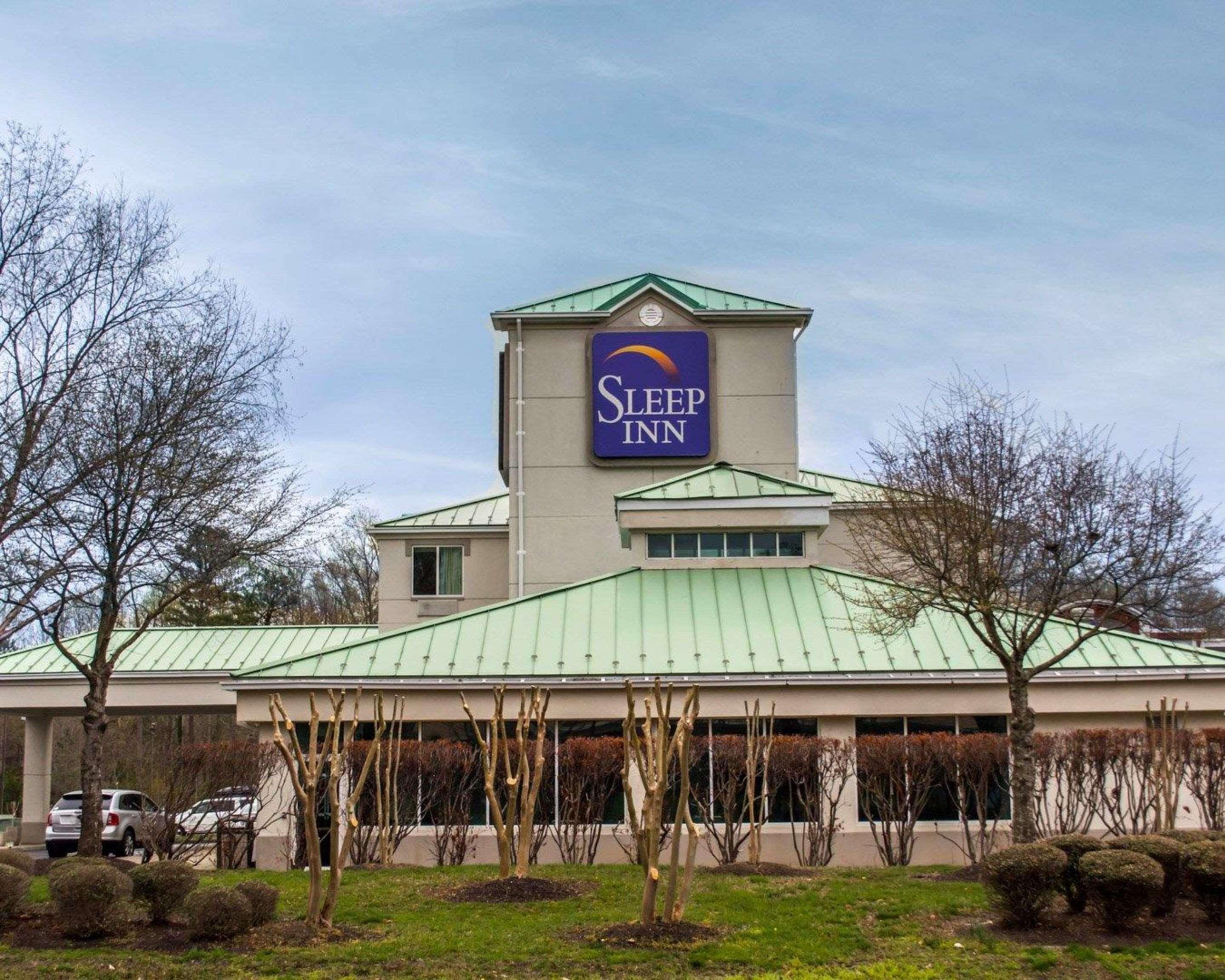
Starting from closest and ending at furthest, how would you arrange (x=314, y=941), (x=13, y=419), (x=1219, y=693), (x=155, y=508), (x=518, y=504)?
(x=314, y=941) → (x=13, y=419) → (x=155, y=508) → (x=1219, y=693) → (x=518, y=504)

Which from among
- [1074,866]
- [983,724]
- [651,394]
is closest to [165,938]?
[1074,866]

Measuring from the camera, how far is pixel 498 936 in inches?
536

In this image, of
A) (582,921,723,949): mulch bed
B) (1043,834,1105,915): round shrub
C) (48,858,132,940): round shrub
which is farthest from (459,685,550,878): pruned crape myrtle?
(1043,834,1105,915): round shrub

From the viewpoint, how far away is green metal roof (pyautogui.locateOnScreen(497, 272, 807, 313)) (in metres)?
31.3

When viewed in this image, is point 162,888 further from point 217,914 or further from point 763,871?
point 763,871

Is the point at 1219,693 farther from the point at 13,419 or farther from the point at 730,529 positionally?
the point at 13,419

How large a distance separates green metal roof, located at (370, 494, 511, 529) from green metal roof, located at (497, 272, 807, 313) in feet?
14.7

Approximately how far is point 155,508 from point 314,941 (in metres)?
9.37

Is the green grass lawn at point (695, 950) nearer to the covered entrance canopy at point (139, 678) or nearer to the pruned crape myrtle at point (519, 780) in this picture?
the pruned crape myrtle at point (519, 780)

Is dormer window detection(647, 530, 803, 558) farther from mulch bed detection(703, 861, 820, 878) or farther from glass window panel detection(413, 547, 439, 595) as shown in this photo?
mulch bed detection(703, 861, 820, 878)

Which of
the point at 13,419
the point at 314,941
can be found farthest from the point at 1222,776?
the point at 13,419

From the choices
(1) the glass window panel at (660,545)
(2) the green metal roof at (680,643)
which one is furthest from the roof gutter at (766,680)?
(1) the glass window panel at (660,545)

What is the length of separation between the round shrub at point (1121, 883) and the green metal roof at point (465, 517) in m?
19.6

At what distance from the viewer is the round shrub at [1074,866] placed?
540 inches
